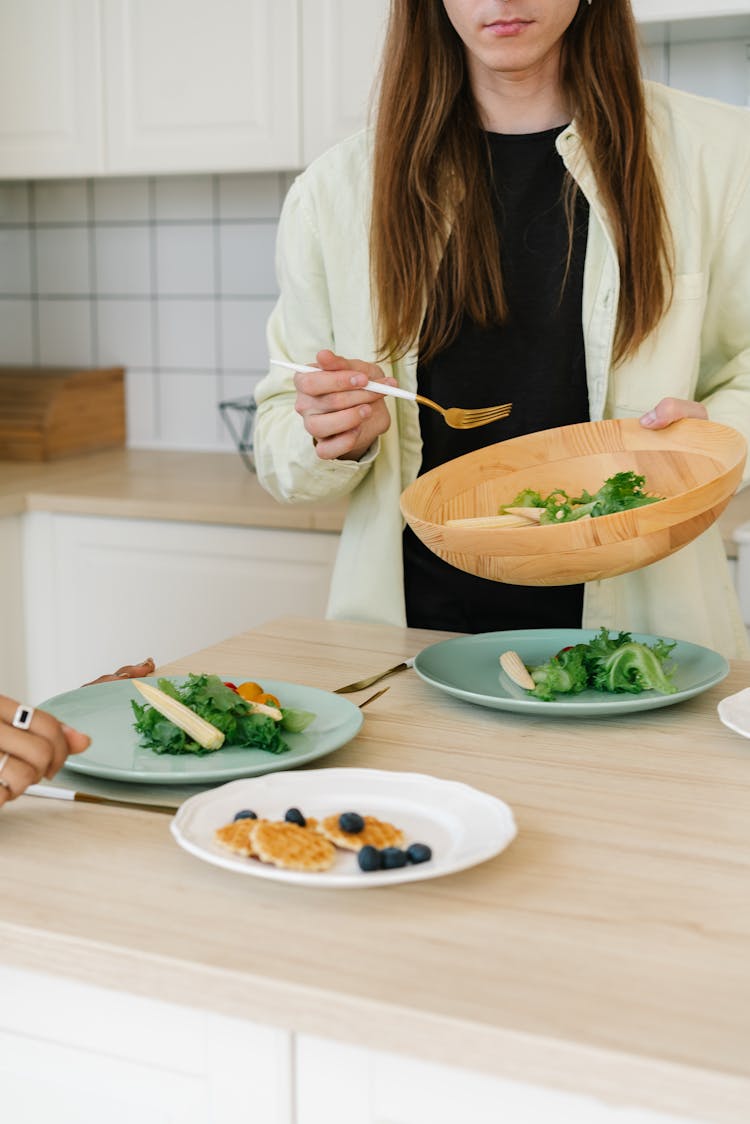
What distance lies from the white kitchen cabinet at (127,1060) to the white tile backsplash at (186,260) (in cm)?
225

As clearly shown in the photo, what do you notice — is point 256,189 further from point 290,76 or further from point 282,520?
point 282,520

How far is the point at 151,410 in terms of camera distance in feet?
9.57

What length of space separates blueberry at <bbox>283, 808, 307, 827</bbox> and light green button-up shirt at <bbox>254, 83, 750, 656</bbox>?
630 mm

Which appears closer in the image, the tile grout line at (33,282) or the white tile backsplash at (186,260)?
the white tile backsplash at (186,260)

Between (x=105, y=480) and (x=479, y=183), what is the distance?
4.09 ft

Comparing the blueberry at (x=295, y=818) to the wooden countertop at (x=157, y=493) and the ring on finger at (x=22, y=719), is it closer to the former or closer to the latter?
the ring on finger at (x=22, y=719)

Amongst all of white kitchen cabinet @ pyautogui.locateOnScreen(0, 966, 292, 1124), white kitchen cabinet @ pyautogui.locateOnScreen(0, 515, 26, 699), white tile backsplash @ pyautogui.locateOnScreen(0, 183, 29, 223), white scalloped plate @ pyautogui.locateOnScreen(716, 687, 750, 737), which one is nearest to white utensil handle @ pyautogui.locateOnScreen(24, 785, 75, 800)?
white kitchen cabinet @ pyautogui.locateOnScreen(0, 966, 292, 1124)

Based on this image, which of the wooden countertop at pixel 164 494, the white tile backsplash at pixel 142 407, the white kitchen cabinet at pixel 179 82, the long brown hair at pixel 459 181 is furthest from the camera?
the white tile backsplash at pixel 142 407

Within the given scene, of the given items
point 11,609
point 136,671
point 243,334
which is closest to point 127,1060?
point 136,671

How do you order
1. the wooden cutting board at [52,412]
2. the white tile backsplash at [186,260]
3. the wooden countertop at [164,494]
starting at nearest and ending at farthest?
the wooden countertop at [164,494] < the wooden cutting board at [52,412] < the white tile backsplash at [186,260]

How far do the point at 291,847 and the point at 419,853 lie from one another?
0.23 feet

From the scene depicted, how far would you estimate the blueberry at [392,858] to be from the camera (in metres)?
0.72

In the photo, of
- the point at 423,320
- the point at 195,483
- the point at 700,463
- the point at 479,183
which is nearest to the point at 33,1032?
the point at 700,463

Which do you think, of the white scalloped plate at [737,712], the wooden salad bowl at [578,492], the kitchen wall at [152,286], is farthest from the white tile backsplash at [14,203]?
the white scalloped plate at [737,712]
